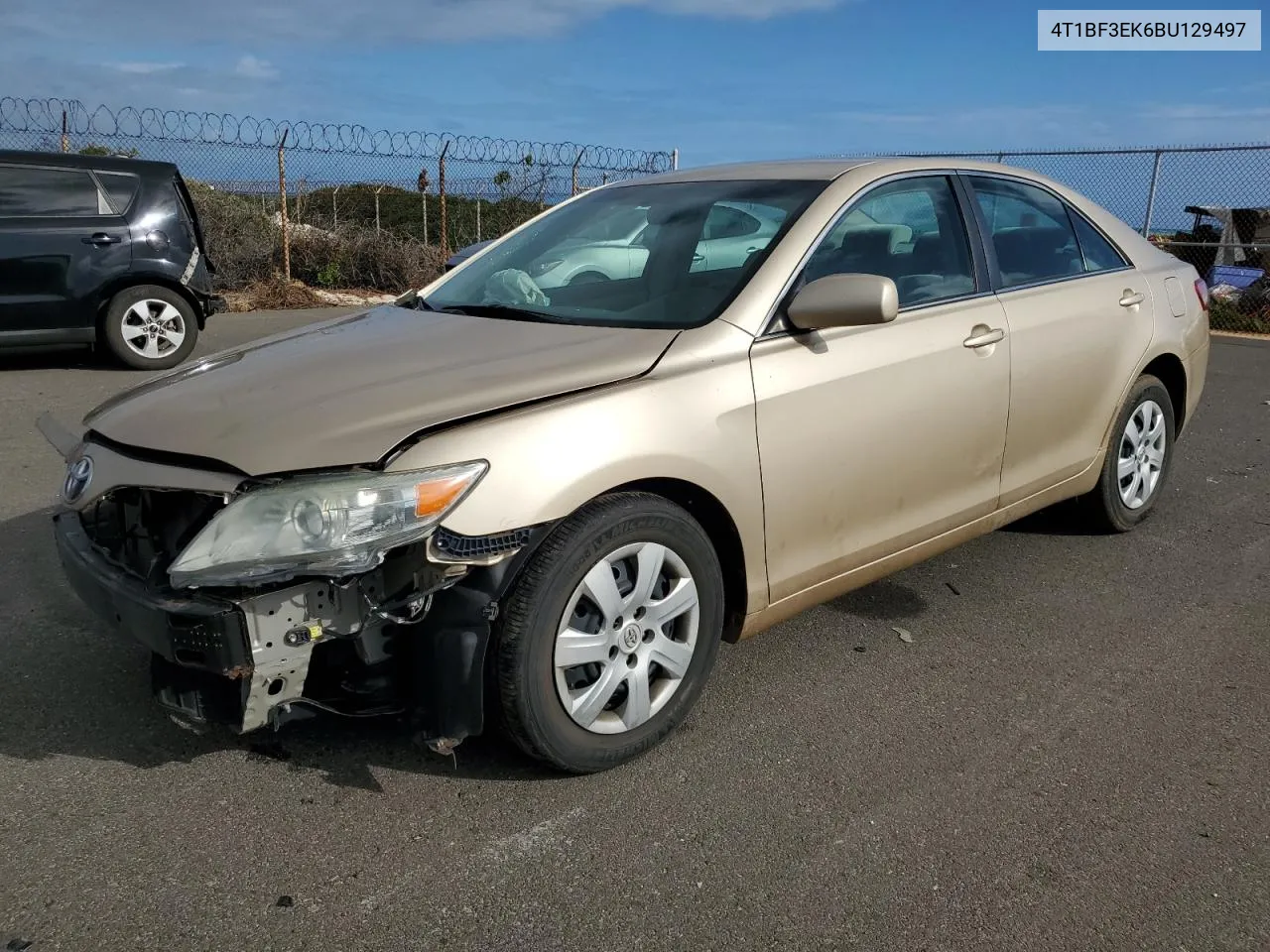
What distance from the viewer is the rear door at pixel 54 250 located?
854cm

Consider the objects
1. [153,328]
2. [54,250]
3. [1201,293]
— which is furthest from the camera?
[153,328]

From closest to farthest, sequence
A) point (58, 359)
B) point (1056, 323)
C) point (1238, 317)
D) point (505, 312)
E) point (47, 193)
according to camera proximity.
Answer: point (505, 312), point (1056, 323), point (47, 193), point (58, 359), point (1238, 317)

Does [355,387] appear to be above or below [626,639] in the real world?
above

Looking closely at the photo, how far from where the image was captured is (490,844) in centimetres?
263

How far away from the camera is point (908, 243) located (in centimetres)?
382

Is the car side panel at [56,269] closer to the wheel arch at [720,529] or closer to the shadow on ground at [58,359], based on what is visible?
the shadow on ground at [58,359]

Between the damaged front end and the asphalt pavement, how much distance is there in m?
0.29

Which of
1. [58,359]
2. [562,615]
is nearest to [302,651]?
[562,615]

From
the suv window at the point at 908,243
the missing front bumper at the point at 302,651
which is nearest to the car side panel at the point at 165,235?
the missing front bumper at the point at 302,651

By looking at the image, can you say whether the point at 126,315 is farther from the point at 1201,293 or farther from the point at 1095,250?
the point at 1201,293

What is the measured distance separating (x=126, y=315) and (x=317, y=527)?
7526 millimetres

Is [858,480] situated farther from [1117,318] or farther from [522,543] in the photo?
[1117,318]

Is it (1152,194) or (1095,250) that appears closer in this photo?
(1095,250)

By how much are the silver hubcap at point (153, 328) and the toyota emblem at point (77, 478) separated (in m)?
6.55
